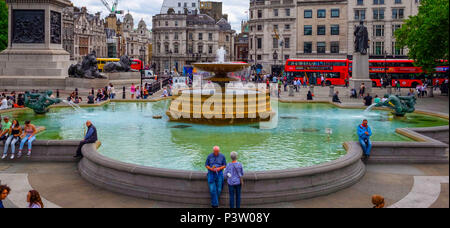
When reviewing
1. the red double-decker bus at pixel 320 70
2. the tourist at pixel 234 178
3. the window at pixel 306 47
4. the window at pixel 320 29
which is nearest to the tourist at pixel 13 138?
the tourist at pixel 234 178

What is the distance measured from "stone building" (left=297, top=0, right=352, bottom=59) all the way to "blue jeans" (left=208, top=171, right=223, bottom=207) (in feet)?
208

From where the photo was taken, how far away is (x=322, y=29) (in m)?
70.3

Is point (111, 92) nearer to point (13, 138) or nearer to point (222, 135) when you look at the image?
point (222, 135)

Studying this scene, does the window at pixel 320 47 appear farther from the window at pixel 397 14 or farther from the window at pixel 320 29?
the window at pixel 397 14

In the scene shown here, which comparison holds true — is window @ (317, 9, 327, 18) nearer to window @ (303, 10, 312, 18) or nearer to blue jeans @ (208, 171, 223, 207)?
window @ (303, 10, 312, 18)

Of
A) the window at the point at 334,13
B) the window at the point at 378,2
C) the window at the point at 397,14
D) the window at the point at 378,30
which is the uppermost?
the window at the point at 378,2

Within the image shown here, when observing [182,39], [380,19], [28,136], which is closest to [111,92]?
[28,136]

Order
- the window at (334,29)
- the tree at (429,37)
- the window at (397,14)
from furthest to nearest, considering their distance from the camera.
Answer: the window at (334,29)
the window at (397,14)
the tree at (429,37)

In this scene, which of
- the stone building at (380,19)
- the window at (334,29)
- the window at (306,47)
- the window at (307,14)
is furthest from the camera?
the window at (306,47)

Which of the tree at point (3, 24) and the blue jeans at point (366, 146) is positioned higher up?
the tree at point (3, 24)

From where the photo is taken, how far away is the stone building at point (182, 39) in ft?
359

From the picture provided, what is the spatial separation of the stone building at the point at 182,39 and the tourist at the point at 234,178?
332 ft

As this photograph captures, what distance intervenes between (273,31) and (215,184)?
6763 cm

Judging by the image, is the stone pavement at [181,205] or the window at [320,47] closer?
the stone pavement at [181,205]
